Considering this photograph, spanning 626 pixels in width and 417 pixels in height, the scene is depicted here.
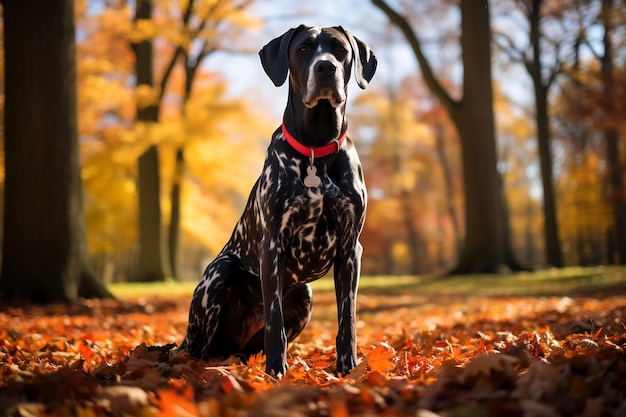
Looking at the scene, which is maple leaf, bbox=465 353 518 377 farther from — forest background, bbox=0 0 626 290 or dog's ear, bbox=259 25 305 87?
forest background, bbox=0 0 626 290

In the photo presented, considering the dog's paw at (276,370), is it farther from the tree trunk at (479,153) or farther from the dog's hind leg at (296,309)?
the tree trunk at (479,153)

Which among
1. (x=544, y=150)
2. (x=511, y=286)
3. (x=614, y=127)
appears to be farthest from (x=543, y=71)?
(x=511, y=286)

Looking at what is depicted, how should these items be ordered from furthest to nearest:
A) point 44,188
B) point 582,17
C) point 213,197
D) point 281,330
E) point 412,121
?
point 412,121 < point 213,197 < point 582,17 < point 44,188 < point 281,330

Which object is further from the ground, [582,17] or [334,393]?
[582,17]

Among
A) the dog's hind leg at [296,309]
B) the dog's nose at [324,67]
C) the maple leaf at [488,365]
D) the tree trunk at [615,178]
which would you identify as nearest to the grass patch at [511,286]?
the tree trunk at [615,178]

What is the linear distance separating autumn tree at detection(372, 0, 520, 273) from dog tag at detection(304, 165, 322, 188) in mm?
11796

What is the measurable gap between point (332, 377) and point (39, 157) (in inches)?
275

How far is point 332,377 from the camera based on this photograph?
125 inches

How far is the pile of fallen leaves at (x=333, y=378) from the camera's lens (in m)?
2.21

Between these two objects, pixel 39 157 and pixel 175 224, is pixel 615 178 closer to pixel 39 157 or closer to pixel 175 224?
pixel 175 224

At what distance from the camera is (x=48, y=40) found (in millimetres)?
8609

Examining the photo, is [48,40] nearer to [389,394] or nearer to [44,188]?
[44,188]

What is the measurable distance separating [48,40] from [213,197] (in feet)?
61.2

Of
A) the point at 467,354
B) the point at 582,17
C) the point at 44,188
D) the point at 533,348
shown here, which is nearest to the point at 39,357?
the point at 467,354
